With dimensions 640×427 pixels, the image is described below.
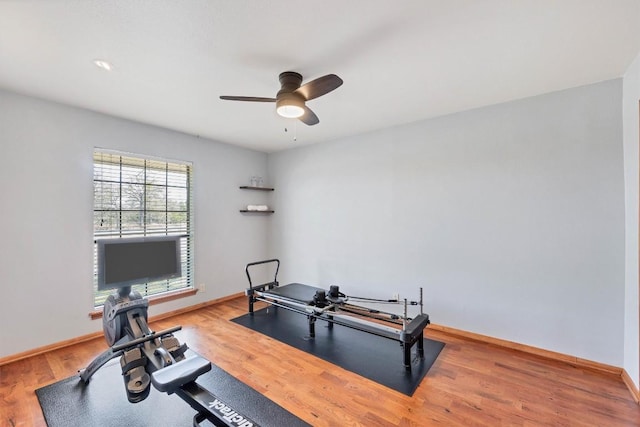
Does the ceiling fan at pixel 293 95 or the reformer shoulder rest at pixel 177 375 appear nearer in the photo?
the reformer shoulder rest at pixel 177 375

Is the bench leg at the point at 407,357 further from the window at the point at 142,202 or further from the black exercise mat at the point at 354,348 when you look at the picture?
the window at the point at 142,202

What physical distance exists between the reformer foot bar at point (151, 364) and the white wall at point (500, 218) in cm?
252

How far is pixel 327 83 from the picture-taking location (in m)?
1.92

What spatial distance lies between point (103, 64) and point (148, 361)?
93.1 inches

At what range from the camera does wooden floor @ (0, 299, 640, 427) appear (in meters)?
1.90

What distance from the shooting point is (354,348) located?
113 inches

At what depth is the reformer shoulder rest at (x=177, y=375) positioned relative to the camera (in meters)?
1.64

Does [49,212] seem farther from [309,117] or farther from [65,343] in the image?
[309,117]

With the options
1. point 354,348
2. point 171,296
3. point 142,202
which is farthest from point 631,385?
point 142,202

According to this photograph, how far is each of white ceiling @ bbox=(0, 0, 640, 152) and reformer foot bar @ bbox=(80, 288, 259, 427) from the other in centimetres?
199

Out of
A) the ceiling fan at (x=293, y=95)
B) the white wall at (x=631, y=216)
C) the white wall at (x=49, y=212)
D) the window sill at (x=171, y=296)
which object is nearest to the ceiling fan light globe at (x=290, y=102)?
the ceiling fan at (x=293, y=95)

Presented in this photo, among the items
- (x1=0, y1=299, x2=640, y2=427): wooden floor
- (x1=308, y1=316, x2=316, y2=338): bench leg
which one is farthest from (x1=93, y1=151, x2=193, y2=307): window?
(x1=308, y1=316, x2=316, y2=338): bench leg

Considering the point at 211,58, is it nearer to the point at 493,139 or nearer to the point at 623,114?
the point at 493,139

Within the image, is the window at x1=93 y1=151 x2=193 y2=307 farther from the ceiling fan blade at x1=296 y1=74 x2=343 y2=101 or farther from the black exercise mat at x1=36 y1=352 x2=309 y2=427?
the ceiling fan blade at x1=296 y1=74 x2=343 y2=101
